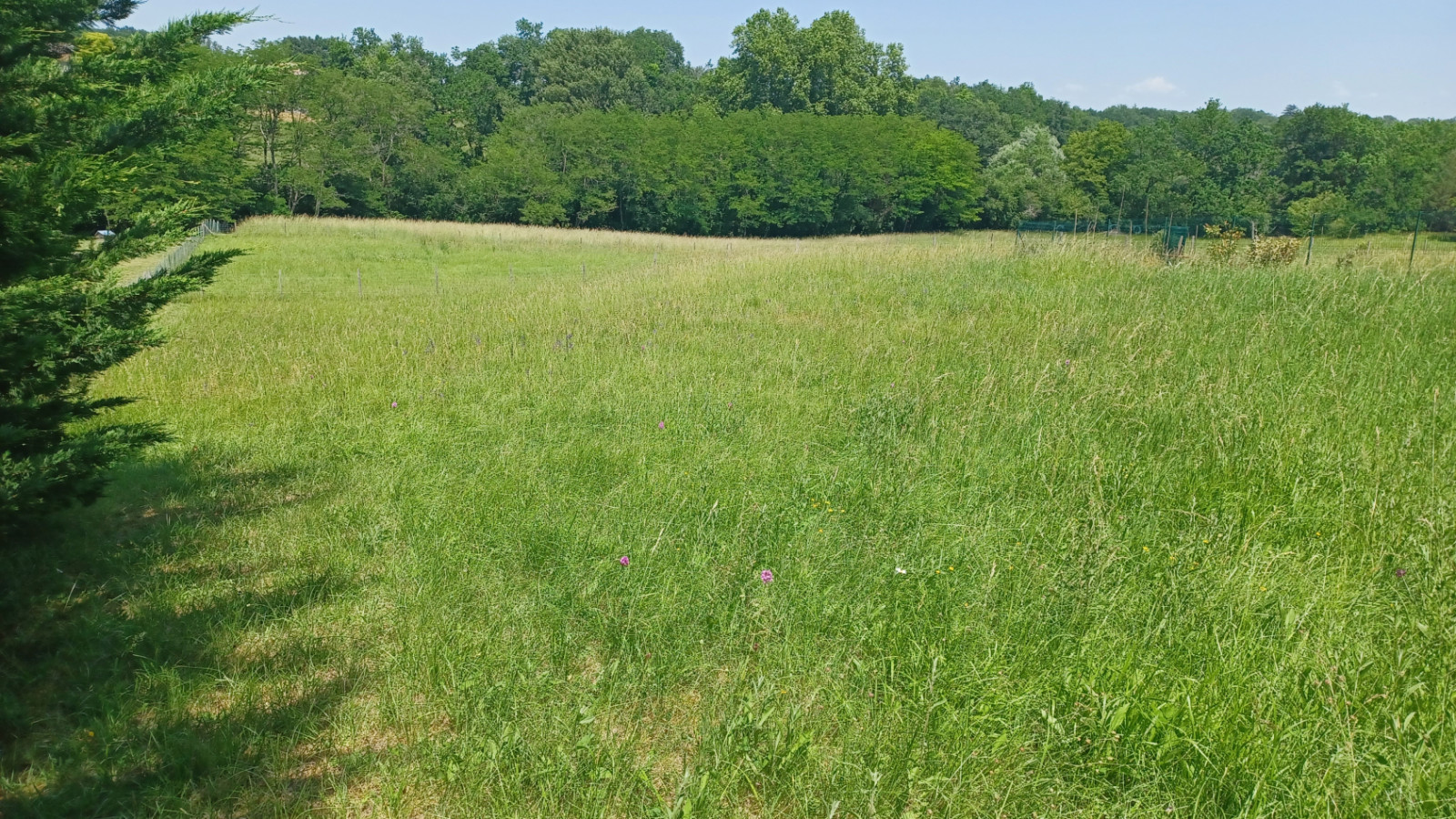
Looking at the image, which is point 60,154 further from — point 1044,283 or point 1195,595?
point 1044,283

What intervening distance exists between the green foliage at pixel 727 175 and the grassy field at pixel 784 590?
187 ft

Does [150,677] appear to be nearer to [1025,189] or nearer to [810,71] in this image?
[1025,189]

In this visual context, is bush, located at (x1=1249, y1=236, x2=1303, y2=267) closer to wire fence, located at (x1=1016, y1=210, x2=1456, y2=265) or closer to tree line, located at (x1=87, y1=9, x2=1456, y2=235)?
wire fence, located at (x1=1016, y1=210, x2=1456, y2=265)

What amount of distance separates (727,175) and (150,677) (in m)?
65.4

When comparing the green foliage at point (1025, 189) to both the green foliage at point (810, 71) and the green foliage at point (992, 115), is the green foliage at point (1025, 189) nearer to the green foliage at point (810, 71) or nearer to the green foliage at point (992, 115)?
the green foliage at point (992, 115)

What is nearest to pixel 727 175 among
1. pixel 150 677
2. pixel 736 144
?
pixel 736 144

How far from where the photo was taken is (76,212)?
3.87 metres

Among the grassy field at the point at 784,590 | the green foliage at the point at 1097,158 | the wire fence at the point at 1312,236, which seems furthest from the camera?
the green foliage at the point at 1097,158

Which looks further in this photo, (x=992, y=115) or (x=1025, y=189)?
(x=992, y=115)

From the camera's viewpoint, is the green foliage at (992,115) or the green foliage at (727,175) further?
the green foliage at (992,115)

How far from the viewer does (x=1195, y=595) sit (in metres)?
3.79

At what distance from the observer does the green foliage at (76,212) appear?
3.69m

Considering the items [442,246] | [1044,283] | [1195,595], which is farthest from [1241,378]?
[442,246]

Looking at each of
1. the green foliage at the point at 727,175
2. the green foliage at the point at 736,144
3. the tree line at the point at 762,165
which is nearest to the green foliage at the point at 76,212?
the green foliage at the point at 736,144
